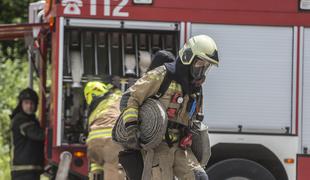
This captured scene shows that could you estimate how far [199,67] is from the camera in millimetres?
6266

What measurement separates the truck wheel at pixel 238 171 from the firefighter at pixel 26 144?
2063 millimetres

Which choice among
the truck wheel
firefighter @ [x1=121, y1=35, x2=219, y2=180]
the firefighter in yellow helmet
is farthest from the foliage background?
firefighter @ [x1=121, y1=35, x2=219, y2=180]

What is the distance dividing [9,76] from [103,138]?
7.20 metres

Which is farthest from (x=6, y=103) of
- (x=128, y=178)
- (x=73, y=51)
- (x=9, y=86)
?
(x=128, y=178)

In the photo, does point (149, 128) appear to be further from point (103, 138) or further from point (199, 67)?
point (103, 138)

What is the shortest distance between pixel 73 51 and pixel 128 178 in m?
3.00

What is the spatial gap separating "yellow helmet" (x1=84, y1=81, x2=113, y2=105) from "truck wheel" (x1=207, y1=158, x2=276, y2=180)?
4.40 feet

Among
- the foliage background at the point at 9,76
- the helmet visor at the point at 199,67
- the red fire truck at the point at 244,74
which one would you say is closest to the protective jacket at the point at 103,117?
the red fire truck at the point at 244,74

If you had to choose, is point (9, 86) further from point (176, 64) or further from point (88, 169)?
point (176, 64)

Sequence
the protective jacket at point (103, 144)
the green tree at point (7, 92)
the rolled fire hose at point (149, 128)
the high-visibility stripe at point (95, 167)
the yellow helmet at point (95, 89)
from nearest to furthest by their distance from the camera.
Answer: the rolled fire hose at point (149, 128), the protective jacket at point (103, 144), the high-visibility stripe at point (95, 167), the yellow helmet at point (95, 89), the green tree at point (7, 92)

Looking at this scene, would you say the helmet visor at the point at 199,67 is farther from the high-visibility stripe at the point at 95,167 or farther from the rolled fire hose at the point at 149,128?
the high-visibility stripe at the point at 95,167

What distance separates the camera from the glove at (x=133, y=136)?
20.1 ft

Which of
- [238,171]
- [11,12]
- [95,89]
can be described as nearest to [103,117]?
[95,89]

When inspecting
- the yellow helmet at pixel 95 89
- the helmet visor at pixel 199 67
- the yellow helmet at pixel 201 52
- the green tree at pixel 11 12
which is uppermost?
the green tree at pixel 11 12
